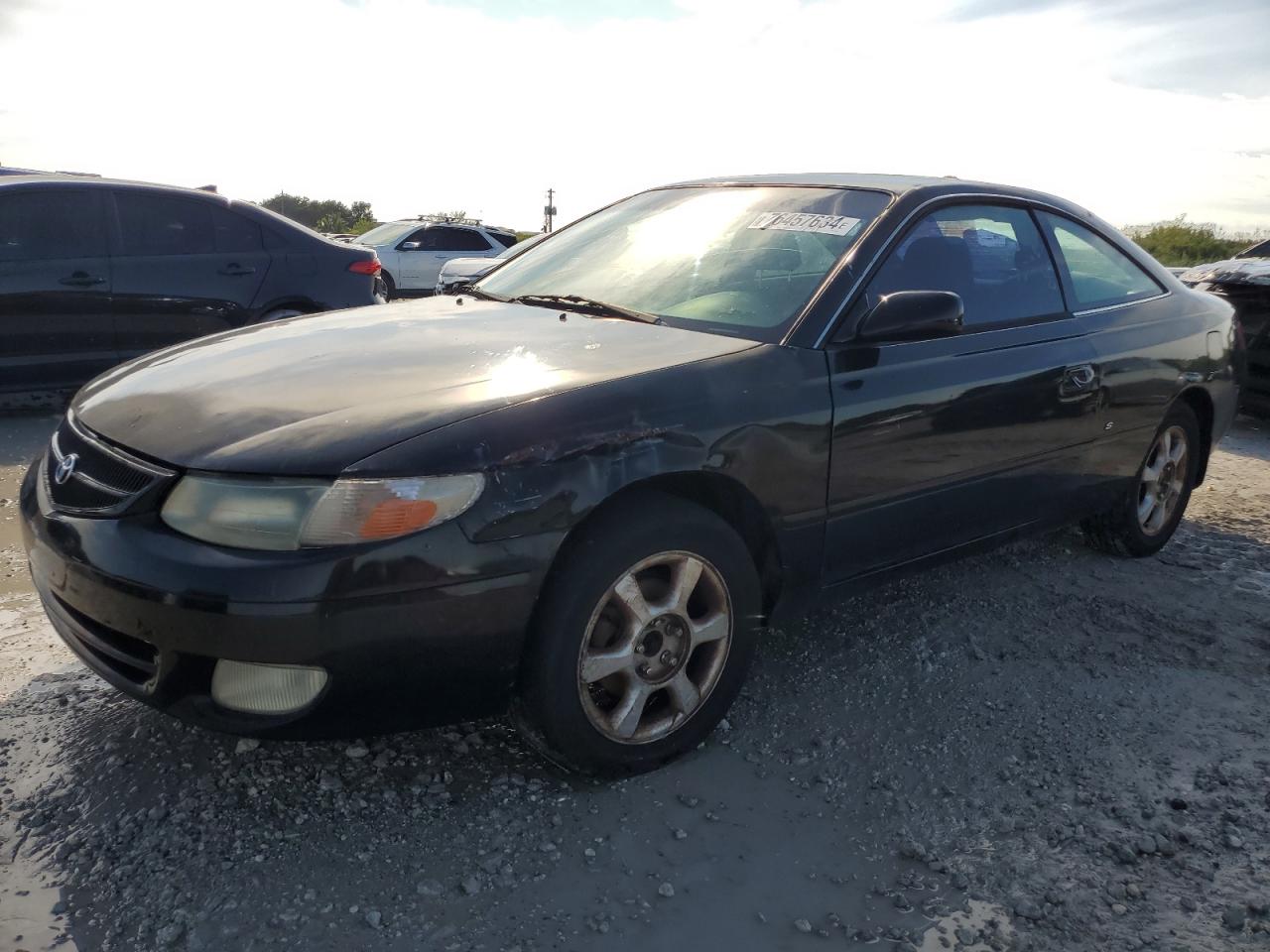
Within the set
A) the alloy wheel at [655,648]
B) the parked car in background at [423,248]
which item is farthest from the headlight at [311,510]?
the parked car in background at [423,248]

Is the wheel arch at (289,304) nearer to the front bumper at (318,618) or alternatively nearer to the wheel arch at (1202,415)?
the front bumper at (318,618)

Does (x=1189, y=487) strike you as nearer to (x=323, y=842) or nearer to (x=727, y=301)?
(x=727, y=301)

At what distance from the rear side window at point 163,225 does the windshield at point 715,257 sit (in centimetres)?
332

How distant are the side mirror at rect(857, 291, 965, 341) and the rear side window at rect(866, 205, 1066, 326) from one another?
0.14 metres

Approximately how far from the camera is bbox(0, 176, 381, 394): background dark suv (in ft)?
19.4

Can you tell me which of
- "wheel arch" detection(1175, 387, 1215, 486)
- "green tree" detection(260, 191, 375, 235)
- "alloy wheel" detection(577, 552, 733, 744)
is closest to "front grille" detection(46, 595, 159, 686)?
"alloy wheel" detection(577, 552, 733, 744)

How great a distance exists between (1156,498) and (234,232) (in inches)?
213

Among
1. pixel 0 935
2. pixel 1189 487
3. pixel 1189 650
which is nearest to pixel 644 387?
pixel 0 935

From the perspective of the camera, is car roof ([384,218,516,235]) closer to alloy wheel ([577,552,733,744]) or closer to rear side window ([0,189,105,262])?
rear side window ([0,189,105,262])

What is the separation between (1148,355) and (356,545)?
327 centimetres

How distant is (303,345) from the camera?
3.00 metres

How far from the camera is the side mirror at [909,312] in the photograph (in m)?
2.98

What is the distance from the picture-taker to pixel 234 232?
257 inches

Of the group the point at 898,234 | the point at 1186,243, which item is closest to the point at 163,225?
the point at 898,234
